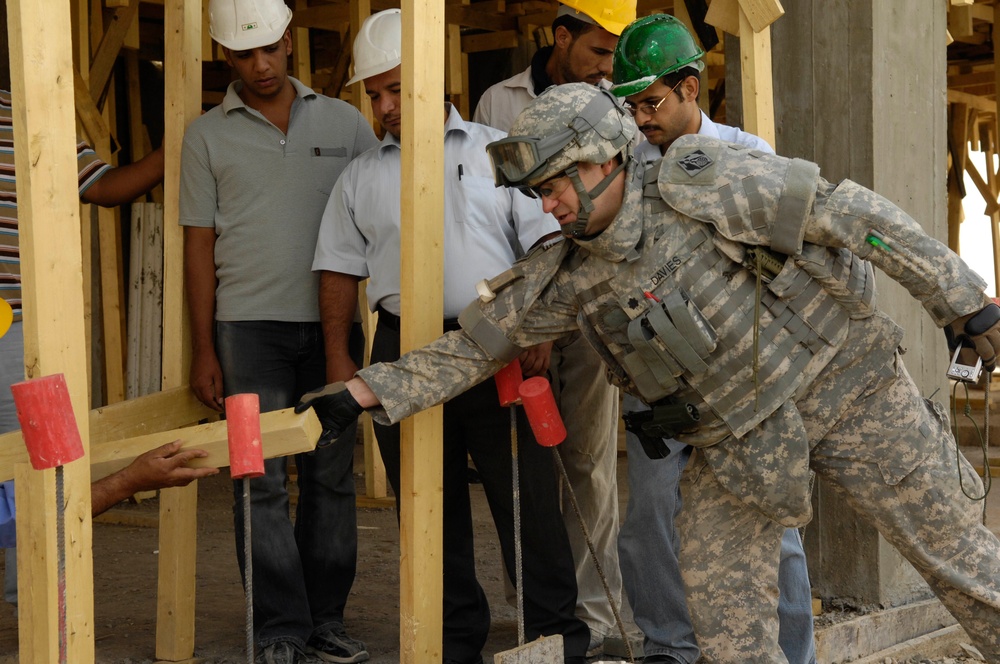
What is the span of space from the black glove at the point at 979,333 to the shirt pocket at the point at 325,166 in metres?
2.02

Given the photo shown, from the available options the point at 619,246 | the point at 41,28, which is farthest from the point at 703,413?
the point at 41,28

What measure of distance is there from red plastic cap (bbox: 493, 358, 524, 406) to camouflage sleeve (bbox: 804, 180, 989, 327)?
938mm

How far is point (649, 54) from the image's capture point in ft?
11.6

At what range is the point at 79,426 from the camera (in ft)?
8.70

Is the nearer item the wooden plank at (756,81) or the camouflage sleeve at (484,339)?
the camouflage sleeve at (484,339)

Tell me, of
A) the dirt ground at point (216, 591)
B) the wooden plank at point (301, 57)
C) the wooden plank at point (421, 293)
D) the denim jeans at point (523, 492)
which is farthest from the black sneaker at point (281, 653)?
the wooden plank at point (301, 57)

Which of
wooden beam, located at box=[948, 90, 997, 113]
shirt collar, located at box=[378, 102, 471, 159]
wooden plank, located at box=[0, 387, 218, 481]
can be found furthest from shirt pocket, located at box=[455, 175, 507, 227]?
wooden beam, located at box=[948, 90, 997, 113]

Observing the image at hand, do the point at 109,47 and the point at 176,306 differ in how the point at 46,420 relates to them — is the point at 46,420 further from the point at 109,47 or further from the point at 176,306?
the point at 109,47

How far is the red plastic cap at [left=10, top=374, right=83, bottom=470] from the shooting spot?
2475 millimetres

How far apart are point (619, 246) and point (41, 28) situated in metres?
1.41

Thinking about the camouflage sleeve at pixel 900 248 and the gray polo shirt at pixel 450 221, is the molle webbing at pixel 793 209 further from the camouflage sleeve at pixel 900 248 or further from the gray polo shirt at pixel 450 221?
the gray polo shirt at pixel 450 221

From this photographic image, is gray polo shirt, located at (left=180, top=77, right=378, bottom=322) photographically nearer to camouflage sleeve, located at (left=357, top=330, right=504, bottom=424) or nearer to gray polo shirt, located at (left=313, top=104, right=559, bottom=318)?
gray polo shirt, located at (left=313, top=104, right=559, bottom=318)

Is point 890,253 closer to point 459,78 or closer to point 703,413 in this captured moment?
point 703,413

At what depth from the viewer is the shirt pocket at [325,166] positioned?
3973 millimetres
